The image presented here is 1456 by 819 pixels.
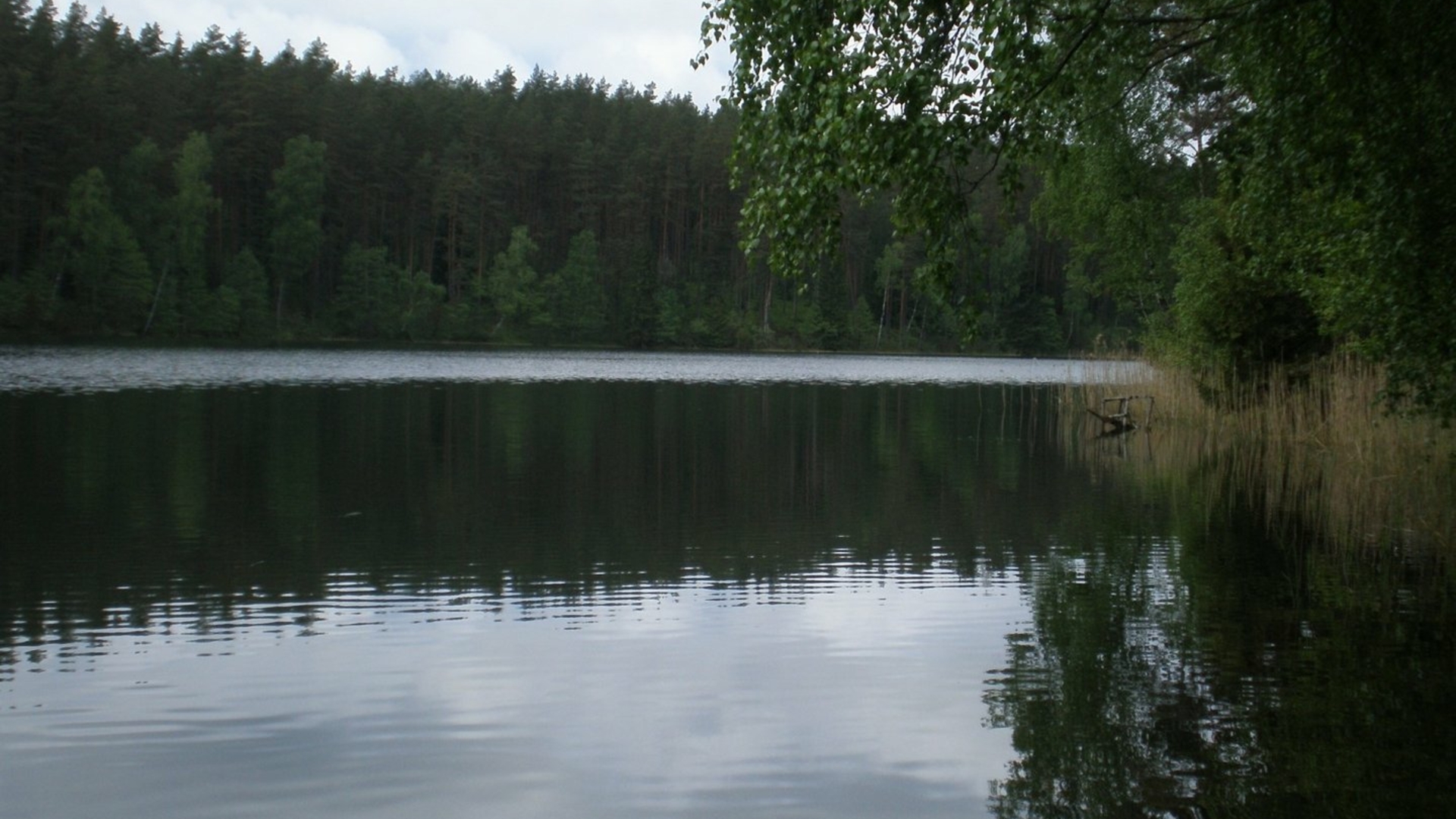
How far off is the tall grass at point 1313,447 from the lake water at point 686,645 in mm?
865

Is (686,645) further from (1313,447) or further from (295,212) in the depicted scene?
(295,212)

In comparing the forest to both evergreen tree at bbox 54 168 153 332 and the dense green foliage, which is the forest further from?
the dense green foliage

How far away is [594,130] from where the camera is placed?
102 metres

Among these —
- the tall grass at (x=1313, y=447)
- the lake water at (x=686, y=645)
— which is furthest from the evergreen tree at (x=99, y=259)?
the tall grass at (x=1313, y=447)

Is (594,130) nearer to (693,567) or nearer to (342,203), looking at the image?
(342,203)

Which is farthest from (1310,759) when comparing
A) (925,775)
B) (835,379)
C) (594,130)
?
(594,130)

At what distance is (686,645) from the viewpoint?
26.2 feet

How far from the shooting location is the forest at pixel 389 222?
67.8 meters

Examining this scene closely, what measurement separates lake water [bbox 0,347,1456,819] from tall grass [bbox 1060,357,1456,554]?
86cm

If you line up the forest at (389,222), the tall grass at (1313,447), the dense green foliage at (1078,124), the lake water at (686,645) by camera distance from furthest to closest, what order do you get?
the forest at (389,222) → the tall grass at (1313,447) → the dense green foliage at (1078,124) → the lake water at (686,645)

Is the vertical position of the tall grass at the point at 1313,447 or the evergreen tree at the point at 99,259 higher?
the evergreen tree at the point at 99,259

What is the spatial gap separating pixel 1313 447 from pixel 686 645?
15675mm

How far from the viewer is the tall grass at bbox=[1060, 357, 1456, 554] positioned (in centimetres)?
1327

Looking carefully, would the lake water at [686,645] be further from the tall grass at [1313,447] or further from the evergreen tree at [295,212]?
the evergreen tree at [295,212]
